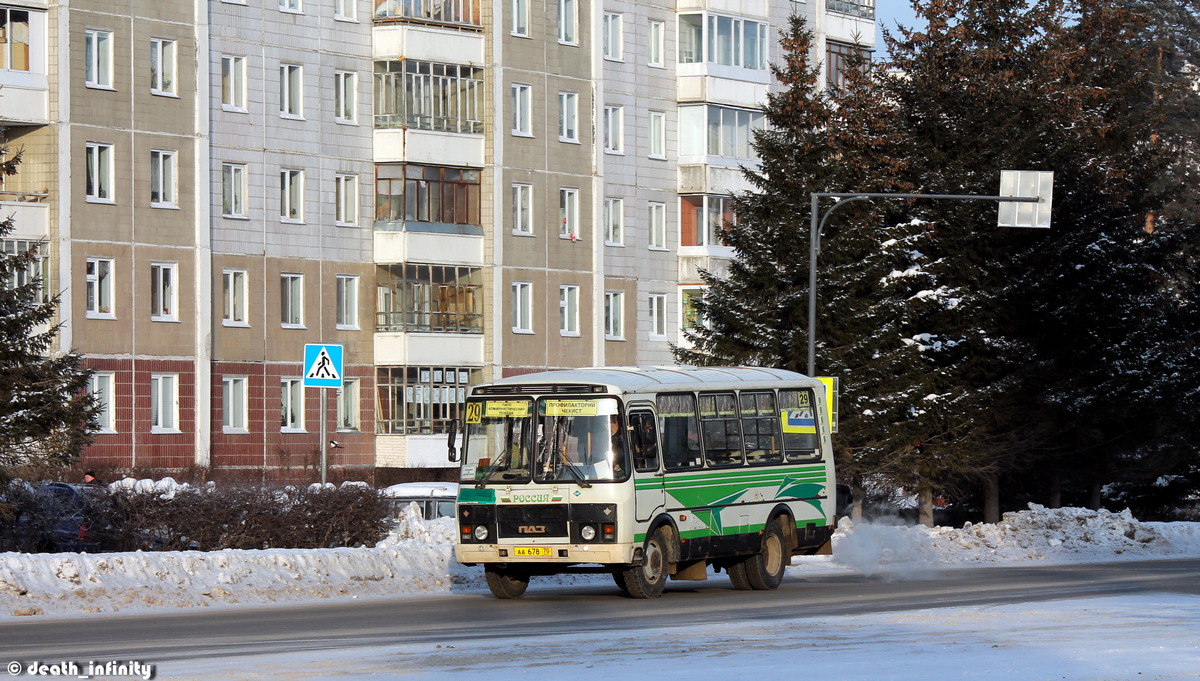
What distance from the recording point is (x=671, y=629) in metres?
19.2

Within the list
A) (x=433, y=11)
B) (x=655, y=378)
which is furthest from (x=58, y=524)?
(x=433, y=11)

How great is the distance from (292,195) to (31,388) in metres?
30.7

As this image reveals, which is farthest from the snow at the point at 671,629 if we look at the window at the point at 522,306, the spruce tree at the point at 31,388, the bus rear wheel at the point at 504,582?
the window at the point at 522,306

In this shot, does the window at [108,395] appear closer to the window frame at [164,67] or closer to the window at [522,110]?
the window frame at [164,67]

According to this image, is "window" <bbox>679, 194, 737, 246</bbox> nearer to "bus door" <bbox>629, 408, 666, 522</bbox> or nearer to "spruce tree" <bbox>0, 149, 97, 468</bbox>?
"spruce tree" <bbox>0, 149, 97, 468</bbox>

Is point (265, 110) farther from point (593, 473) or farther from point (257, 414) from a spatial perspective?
point (593, 473)

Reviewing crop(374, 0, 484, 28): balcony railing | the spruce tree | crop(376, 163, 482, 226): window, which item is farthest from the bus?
crop(374, 0, 484, 28): balcony railing

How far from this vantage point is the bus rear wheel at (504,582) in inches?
969

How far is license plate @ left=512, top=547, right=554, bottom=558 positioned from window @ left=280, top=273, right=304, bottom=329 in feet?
109

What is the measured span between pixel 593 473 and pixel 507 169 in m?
37.5

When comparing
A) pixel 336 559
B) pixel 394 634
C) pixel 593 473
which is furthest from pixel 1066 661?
pixel 336 559

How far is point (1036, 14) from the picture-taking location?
174 ft

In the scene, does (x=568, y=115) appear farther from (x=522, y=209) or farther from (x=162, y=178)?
(x=162, y=178)

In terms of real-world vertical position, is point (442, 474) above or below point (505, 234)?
below
